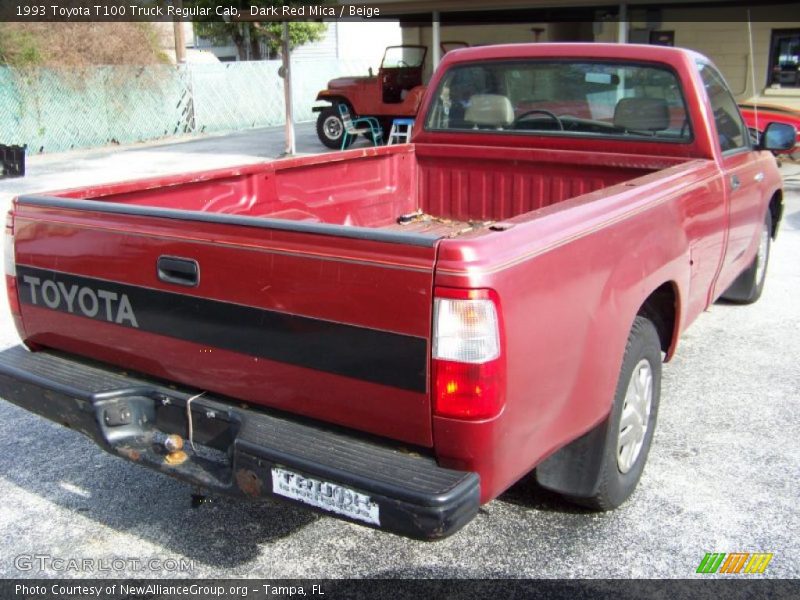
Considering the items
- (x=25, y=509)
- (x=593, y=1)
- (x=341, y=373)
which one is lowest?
(x=25, y=509)

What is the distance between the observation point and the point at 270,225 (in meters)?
2.56

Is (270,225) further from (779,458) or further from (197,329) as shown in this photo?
(779,458)

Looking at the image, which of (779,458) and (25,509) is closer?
(25,509)

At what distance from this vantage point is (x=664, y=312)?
12.1 ft

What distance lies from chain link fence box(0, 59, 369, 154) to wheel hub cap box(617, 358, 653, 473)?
687 inches

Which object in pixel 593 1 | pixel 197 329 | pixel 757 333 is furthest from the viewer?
pixel 593 1

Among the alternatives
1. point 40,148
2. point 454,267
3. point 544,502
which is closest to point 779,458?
point 544,502

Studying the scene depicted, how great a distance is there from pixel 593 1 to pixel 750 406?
12.7m

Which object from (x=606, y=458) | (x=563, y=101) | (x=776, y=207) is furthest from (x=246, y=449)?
(x=776, y=207)

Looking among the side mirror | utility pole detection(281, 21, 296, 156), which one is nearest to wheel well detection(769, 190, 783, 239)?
the side mirror

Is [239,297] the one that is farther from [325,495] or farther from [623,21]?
[623,21]

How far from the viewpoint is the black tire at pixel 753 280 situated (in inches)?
230

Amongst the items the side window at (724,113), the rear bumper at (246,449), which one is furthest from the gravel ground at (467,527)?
the side window at (724,113)

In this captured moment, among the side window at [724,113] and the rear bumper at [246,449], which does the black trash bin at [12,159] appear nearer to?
the rear bumper at [246,449]
